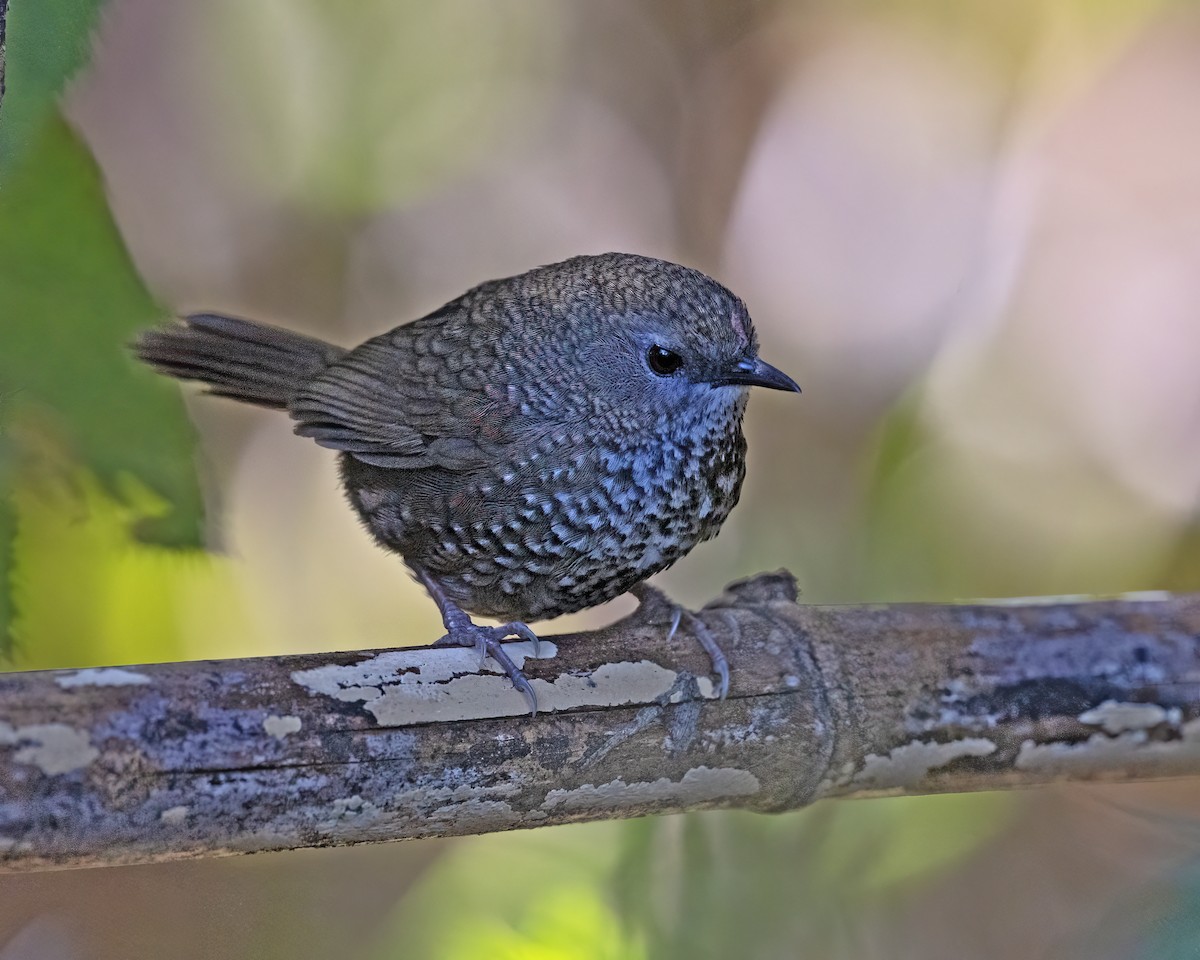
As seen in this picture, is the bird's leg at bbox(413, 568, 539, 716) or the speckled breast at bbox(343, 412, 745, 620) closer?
the bird's leg at bbox(413, 568, 539, 716)

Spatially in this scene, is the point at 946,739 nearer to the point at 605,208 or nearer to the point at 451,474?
the point at 451,474

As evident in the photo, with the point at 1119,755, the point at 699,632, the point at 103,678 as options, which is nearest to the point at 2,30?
the point at 103,678

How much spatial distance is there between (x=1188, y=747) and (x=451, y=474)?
4.89ft

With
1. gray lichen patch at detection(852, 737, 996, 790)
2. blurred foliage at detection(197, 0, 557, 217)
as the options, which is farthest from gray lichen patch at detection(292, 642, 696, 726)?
blurred foliage at detection(197, 0, 557, 217)

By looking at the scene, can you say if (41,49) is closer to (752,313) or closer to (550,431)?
(550,431)

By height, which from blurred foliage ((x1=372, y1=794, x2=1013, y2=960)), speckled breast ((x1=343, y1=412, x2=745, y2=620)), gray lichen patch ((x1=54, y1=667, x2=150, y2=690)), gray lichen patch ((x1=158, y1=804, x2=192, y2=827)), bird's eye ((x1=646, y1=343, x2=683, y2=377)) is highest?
bird's eye ((x1=646, y1=343, x2=683, y2=377))

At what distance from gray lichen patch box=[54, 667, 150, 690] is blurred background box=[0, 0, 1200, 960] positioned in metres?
0.68

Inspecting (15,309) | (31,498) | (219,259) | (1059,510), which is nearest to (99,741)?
(31,498)

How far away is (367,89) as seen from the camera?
3.25 meters

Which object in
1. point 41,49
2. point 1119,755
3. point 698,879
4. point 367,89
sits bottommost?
point 698,879

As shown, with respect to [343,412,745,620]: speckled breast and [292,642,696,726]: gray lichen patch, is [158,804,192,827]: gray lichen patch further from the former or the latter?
[343,412,745,620]: speckled breast

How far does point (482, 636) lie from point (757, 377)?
27.0 inches

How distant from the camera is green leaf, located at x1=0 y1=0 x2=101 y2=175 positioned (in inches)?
55.3

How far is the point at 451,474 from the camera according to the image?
7.10ft
